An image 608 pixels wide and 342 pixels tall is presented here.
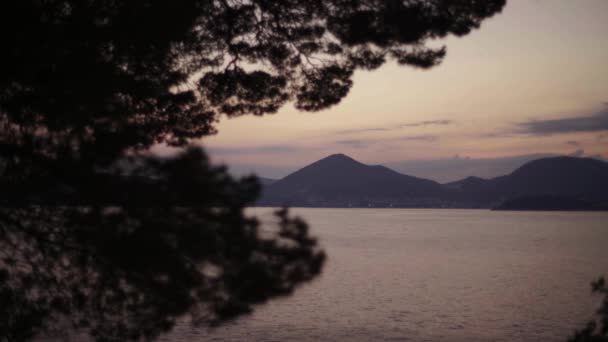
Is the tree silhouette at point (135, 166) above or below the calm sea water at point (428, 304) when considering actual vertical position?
above

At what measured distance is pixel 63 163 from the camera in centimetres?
415

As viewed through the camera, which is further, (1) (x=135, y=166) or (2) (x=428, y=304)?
(2) (x=428, y=304)

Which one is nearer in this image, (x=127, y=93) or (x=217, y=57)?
(x=127, y=93)

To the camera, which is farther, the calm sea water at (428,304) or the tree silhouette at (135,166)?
the calm sea water at (428,304)

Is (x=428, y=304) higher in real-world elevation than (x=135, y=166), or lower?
lower

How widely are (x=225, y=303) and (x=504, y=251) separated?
58.2 meters

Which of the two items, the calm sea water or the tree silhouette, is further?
the calm sea water

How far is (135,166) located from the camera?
407 centimetres

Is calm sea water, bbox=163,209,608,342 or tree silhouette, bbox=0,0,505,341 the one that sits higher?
tree silhouette, bbox=0,0,505,341

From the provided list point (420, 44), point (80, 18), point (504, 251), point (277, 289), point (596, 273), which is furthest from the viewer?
point (504, 251)

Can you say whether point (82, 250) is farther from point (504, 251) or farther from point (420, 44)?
point (504, 251)

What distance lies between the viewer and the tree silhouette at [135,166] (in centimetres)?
416

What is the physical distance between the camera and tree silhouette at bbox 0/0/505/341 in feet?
13.6

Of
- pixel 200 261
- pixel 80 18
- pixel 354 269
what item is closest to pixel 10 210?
pixel 80 18
